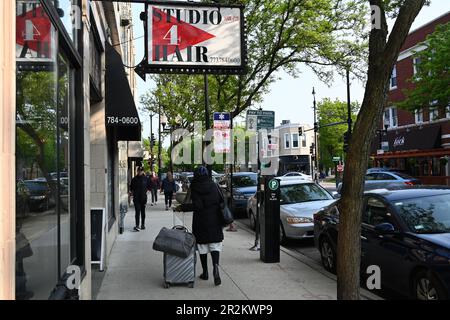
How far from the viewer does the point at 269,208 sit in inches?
354

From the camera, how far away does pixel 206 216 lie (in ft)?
23.3

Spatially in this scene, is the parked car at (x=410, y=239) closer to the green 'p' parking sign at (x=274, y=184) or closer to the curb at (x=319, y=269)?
the curb at (x=319, y=269)

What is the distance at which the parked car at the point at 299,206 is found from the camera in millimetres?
11086

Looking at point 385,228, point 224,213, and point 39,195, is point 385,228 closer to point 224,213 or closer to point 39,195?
point 224,213

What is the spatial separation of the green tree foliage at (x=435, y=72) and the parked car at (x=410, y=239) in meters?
20.1

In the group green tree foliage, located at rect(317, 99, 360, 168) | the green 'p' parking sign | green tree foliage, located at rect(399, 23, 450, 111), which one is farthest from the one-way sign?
green tree foliage, located at rect(317, 99, 360, 168)

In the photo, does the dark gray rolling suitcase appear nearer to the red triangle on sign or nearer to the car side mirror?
the car side mirror

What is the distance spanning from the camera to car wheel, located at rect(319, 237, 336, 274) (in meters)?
8.21

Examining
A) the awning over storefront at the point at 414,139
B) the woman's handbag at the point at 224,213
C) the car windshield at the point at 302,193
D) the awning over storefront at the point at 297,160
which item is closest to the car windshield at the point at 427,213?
the woman's handbag at the point at 224,213

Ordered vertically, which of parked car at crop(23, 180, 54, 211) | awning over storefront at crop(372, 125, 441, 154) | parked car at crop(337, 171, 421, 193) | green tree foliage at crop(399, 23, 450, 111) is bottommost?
parked car at crop(337, 171, 421, 193)

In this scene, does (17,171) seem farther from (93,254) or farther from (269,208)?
→ (269,208)

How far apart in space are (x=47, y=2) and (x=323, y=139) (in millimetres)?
67611

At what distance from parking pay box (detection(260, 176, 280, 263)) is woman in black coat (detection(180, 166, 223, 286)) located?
6.12 ft

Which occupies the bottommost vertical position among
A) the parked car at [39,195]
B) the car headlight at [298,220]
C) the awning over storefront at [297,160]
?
the car headlight at [298,220]
